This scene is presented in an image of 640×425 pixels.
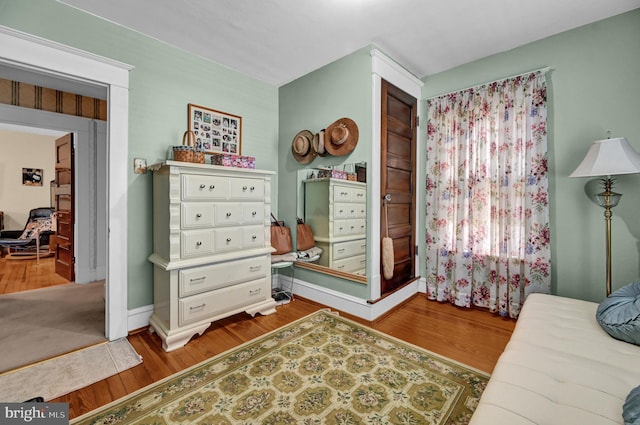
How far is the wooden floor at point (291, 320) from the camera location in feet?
5.57

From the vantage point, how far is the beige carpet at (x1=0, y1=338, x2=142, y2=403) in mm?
1630

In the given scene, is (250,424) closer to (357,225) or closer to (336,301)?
(336,301)

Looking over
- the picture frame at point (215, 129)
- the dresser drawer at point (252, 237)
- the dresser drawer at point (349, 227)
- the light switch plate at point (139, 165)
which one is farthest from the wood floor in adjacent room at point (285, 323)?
the picture frame at point (215, 129)

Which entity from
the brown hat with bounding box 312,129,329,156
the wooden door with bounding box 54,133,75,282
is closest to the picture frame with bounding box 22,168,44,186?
the wooden door with bounding box 54,133,75,282

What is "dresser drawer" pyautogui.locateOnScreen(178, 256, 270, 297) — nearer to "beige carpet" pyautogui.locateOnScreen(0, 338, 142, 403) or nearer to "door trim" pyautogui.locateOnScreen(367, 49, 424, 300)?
"beige carpet" pyautogui.locateOnScreen(0, 338, 142, 403)

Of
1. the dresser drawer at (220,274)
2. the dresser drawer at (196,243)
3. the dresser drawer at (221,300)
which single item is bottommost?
the dresser drawer at (221,300)

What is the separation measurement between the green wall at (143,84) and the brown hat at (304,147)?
31.1 inches

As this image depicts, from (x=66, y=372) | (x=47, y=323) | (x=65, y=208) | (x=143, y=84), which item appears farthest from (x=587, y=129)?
(x=65, y=208)

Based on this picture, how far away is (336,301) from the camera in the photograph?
9.32 ft

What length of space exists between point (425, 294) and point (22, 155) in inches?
333

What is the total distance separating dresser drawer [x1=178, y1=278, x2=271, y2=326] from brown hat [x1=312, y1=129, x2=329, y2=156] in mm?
1429

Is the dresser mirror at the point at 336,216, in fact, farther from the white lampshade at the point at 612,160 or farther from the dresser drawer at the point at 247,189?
the white lampshade at the point at 612,160

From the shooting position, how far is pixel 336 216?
2896 millimetres

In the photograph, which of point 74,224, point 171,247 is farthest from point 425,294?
point 74,224
